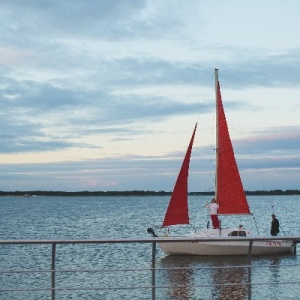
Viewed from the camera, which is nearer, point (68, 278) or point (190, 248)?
point (68, 278)

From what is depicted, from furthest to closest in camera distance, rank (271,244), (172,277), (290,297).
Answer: (271,244) < (172,277) < (290,297)

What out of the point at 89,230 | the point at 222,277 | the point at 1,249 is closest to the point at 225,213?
the point at 222,277

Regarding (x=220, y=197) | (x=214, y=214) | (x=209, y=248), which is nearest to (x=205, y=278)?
(x=214, y=214)

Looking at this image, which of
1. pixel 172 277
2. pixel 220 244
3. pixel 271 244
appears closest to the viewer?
pixel 172 277

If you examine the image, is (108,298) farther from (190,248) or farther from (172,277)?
(190,248)

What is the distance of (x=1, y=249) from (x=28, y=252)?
3.17 meters

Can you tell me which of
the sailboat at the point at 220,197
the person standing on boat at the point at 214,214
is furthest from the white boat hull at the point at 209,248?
the person standing on boat at the point at 214,214

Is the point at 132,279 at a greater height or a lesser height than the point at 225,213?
lesser

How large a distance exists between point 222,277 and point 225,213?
642cm

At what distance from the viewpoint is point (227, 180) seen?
34.3 meters

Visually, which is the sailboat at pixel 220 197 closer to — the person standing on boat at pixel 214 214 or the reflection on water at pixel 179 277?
the person standing on boat at pixel 214 214

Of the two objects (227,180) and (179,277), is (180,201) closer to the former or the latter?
(227,180)

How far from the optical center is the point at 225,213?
3338cm

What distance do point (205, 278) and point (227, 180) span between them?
27.1 feet
